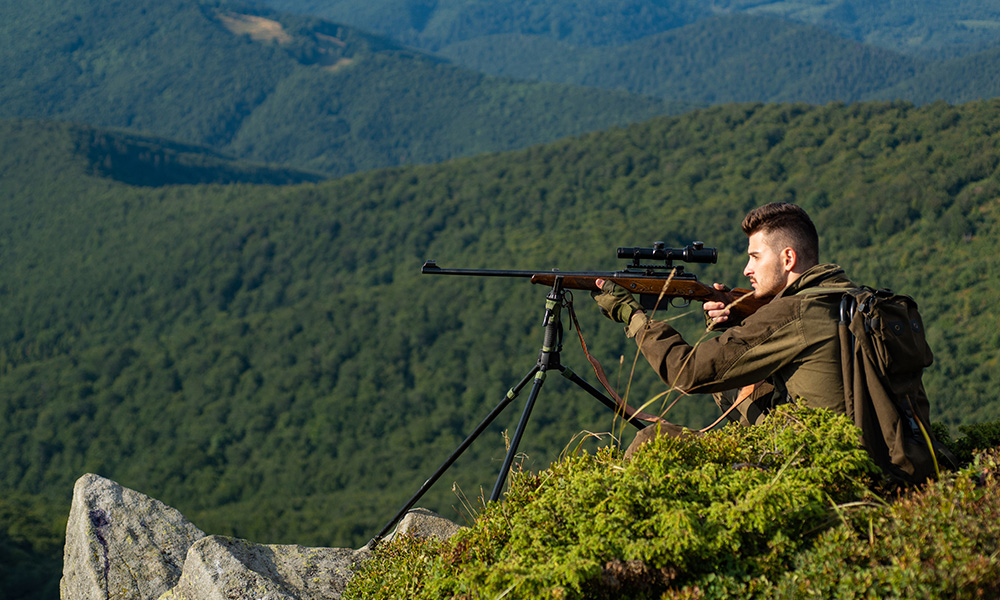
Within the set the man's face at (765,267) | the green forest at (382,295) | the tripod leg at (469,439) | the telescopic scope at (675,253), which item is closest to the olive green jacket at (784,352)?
the man's face at (765,267)

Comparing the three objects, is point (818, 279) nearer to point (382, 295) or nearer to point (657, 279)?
point (657, 279)

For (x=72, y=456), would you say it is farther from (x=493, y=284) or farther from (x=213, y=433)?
(x=493, y=284)

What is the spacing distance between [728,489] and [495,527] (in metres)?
0.96

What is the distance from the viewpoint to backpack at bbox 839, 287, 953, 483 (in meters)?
3.29

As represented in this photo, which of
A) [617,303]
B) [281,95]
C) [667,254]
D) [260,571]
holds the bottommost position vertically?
[260,571]

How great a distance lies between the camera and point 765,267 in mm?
4176

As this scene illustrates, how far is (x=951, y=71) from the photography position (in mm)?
172500

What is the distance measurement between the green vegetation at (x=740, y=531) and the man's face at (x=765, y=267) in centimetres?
97

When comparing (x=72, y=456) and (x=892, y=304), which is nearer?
(x=892, y=304)

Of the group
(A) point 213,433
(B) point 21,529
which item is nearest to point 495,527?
(B) point 21,529

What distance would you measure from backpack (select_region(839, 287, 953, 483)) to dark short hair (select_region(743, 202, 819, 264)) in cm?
66

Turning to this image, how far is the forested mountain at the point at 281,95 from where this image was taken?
579ft

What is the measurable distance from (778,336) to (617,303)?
1.08m

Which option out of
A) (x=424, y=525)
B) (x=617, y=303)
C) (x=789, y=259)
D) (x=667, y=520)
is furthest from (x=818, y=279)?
(x=424, y=525)
